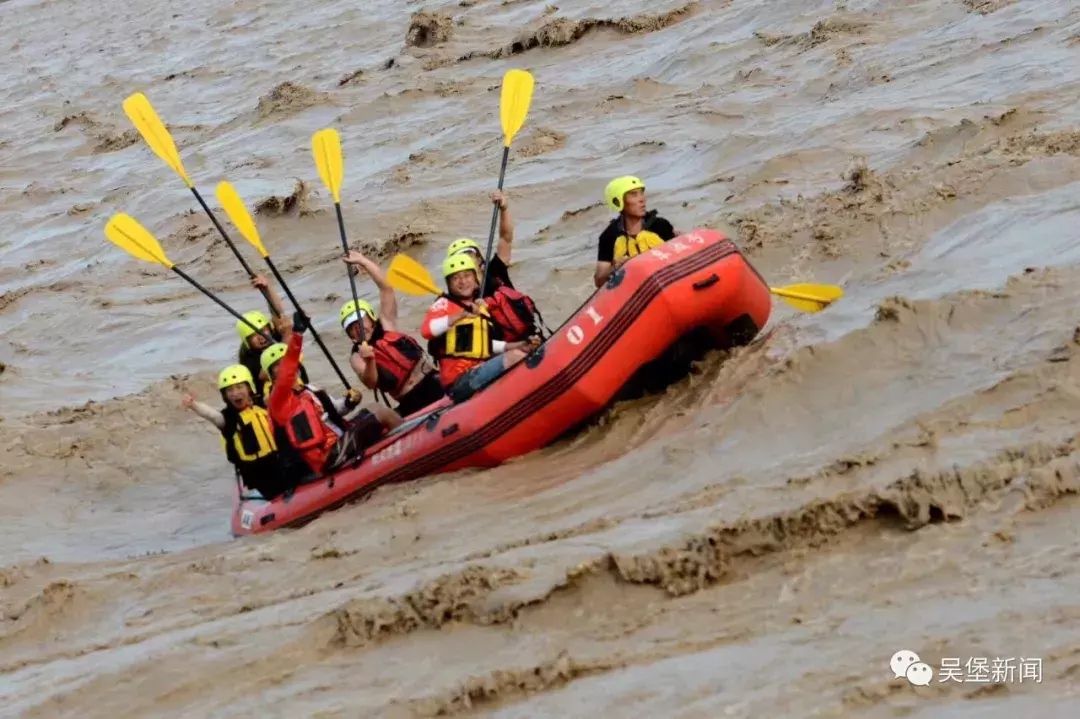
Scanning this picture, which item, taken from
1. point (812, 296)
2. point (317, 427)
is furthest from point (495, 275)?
point (812, 296)

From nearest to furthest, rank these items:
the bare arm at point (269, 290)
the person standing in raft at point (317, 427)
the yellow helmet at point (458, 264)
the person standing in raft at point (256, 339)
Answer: the yellow helmet at point (458, 264), the person standing in raft at point (317, 427), the bare arm at point (269, 290), the person standing in raft at point (256, 339)

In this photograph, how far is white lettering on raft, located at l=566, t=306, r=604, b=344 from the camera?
5.40 metres

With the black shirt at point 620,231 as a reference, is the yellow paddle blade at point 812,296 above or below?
below

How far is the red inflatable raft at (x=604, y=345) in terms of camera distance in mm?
5359

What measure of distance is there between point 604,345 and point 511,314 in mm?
913

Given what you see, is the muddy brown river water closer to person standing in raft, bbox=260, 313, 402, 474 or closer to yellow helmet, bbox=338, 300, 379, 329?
person standing in raft, bbox=260, 313, 402, 474

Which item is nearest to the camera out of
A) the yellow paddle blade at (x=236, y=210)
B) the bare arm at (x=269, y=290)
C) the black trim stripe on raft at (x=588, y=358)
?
the black trim stripe on raft at (x=588, y=358)

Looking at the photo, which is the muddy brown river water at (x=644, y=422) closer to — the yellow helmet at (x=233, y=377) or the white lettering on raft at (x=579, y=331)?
the white lettering on raft at (x=579, y=331)

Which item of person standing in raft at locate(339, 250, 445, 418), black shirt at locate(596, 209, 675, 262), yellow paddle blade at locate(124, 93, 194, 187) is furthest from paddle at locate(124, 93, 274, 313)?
black shirt at locate(596, 209, 675, 262)

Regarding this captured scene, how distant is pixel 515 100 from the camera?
7.32m

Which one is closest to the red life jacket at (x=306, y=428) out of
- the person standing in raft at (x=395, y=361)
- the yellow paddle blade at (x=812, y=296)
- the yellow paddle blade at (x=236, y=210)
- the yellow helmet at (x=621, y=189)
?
the person standing in raft at (x=395, y=361)

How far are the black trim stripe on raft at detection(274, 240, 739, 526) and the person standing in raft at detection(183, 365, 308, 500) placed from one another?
987 millimetres

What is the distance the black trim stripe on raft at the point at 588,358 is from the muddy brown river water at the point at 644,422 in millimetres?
190

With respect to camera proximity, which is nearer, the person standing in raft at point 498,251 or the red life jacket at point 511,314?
the red life jacket at point 511,314
